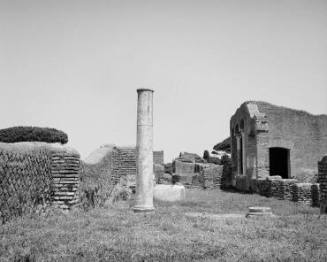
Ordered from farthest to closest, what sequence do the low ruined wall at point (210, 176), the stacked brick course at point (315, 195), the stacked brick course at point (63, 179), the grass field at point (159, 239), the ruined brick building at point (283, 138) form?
the low ruined wall at point (210, 176), the ruined brick building at point (283, 138), the stacked brick course at point (315, 195), the stacked brick course at point (63, 179), the grass field at point (159, 239)

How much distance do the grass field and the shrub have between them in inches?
724

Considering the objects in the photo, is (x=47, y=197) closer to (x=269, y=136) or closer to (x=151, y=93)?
(x=151, y=93)

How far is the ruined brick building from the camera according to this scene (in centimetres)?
1980

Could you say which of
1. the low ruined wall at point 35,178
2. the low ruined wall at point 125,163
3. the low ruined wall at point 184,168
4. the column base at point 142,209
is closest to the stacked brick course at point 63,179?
the low ruined wall at point 35,178

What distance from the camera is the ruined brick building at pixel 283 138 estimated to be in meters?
19.8

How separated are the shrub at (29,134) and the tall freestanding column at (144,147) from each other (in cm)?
1657

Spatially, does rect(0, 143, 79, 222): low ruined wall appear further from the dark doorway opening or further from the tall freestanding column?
the dark doorway opening

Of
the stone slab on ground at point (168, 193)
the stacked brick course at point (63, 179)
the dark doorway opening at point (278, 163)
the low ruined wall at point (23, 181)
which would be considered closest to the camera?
the low ruined wall at point (23, 181)

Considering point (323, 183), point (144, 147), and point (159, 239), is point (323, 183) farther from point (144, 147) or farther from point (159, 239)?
point (159, 239)

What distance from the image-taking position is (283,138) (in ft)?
66.7

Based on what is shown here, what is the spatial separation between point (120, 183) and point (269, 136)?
9.24 meters

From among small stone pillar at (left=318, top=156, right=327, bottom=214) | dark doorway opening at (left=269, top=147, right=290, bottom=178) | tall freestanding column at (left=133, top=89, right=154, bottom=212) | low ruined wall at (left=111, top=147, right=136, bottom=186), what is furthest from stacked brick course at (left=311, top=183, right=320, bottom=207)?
dark doorway opening at (left=269, top=147, right=290, bottom=178)

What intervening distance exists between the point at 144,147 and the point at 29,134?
1678 cm

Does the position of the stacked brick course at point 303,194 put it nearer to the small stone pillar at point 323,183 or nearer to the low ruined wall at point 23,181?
the small stone pillar at point 323,183
